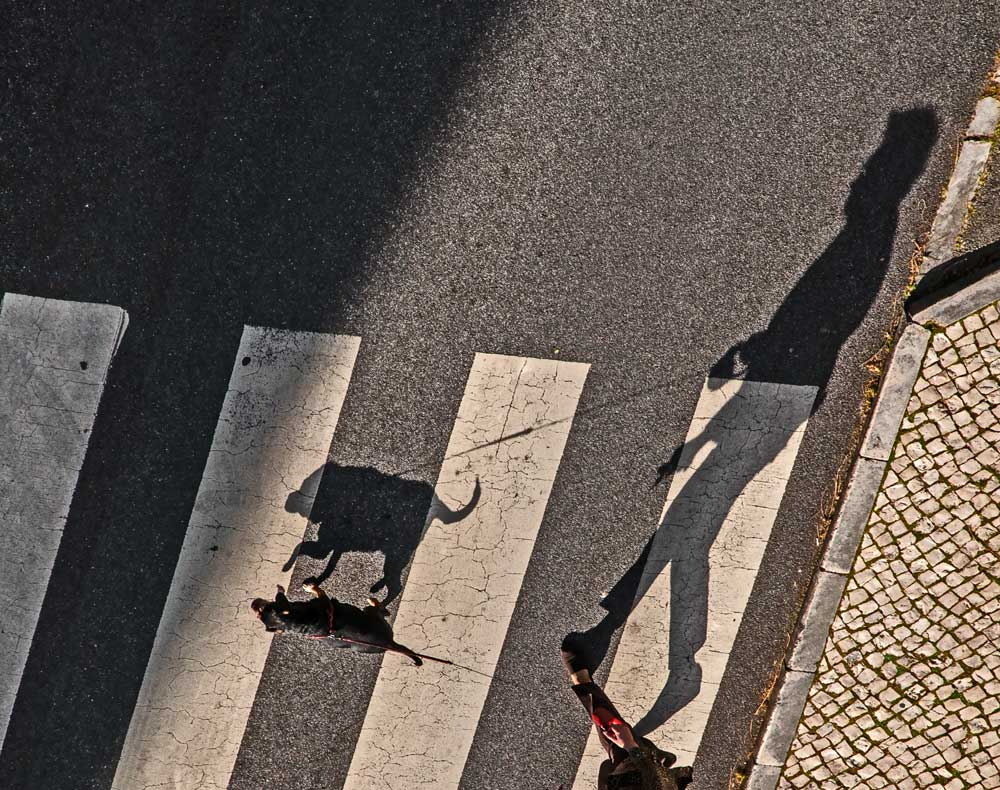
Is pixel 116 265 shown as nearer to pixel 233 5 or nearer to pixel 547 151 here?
pixel 233 5

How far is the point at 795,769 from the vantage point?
15.2ft

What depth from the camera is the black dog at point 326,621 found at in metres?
4.10

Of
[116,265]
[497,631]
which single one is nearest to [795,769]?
[497,631]

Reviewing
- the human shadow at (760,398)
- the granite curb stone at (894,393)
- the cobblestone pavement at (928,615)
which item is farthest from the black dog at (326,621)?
the granite curb stone at (894,393)

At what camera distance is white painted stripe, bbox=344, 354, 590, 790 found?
443 cm

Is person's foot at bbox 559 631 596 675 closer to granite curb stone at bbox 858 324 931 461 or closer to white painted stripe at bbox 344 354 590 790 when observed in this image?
white painted stripe at bbox 344 354 590 790

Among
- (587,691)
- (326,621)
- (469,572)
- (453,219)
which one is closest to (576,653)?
(587,691)


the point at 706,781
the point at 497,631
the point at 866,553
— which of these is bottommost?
the point at 706,781

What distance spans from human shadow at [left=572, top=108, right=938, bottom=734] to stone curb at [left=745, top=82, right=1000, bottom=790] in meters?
0.28

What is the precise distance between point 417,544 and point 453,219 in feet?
6.80

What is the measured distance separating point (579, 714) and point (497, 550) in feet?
4.03

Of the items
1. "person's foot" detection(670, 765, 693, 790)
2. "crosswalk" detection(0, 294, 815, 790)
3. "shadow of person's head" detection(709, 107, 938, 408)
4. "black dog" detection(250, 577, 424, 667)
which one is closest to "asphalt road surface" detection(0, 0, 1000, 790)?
"shadow of person's head" detection(709, 107, 938, 408)

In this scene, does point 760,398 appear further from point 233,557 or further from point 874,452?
point 233,557

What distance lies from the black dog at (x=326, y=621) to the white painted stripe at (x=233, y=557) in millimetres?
293
